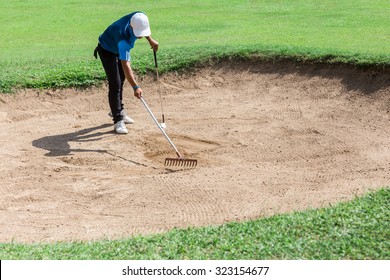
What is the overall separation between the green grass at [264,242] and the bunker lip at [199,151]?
84 cm

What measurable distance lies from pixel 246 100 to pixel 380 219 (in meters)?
6.35

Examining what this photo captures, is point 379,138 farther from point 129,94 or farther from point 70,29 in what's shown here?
point 70,29

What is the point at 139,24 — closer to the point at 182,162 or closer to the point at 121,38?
the point at 121,38

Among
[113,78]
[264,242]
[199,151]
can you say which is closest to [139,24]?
[113,78]

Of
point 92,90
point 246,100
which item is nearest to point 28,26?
point 92,90

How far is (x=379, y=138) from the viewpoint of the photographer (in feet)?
41.2

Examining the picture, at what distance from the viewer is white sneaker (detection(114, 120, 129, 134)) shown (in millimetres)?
13195

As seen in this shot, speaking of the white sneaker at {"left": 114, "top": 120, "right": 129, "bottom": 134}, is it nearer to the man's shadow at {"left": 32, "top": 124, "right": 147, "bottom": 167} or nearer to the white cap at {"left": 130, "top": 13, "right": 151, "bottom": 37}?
the man's shadow at {"left": 32, "top": 124, "right": 147, "bottom": 167}

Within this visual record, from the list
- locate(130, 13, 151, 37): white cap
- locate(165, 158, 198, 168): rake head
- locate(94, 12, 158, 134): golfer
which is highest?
locate(130, 13, 151, 37): white cap

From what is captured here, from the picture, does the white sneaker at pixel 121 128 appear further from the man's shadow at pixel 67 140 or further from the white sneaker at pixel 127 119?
the white sneaker at pixel 127 119

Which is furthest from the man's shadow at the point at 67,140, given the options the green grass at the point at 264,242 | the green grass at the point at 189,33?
the green grass at the point at 264,242

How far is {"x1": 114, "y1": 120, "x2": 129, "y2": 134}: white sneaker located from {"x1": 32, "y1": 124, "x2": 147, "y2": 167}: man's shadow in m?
0.14

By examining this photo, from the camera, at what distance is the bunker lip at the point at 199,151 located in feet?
32.8

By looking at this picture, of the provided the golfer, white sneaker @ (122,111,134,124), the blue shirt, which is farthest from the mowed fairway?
the blue shirt
